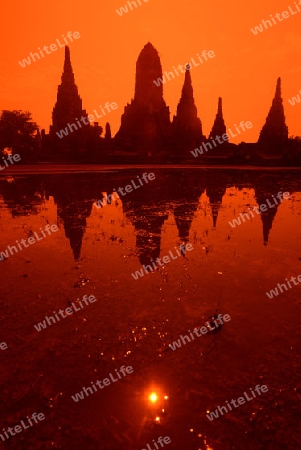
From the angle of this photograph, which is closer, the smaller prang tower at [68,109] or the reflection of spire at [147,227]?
the reflection of spire at [147,227]

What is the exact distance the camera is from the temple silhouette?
4738cm

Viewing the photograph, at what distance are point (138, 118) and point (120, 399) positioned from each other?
55.1 meters

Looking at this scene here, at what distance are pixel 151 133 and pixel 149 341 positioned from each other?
50.8m

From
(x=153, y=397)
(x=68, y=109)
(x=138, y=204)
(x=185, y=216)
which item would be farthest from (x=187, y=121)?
(x=153, y=397)

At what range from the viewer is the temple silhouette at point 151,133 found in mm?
47375

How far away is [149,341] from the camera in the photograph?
14.0ft

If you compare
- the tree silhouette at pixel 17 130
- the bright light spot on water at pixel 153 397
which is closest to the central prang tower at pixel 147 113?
the tree silhouette at pixel 17 130

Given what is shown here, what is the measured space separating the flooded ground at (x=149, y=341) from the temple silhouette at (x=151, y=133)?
38.5 metres

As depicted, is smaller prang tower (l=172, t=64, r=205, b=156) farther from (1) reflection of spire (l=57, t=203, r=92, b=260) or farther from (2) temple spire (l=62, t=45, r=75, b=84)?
(1) reflection of spire (l=57, t=203, r=92, b=260)

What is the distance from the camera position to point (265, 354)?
401 centimetres

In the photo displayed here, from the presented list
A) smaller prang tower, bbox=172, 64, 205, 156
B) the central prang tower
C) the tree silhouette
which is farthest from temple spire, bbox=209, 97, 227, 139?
the tree silhouette

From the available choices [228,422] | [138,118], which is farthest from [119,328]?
[138,118]

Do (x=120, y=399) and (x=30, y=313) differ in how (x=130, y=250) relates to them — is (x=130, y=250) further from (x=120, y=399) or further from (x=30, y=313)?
(x=120, y=399)

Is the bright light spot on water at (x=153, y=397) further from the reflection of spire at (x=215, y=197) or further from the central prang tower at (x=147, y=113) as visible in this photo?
the central prang tower at (x=147, y=113)
